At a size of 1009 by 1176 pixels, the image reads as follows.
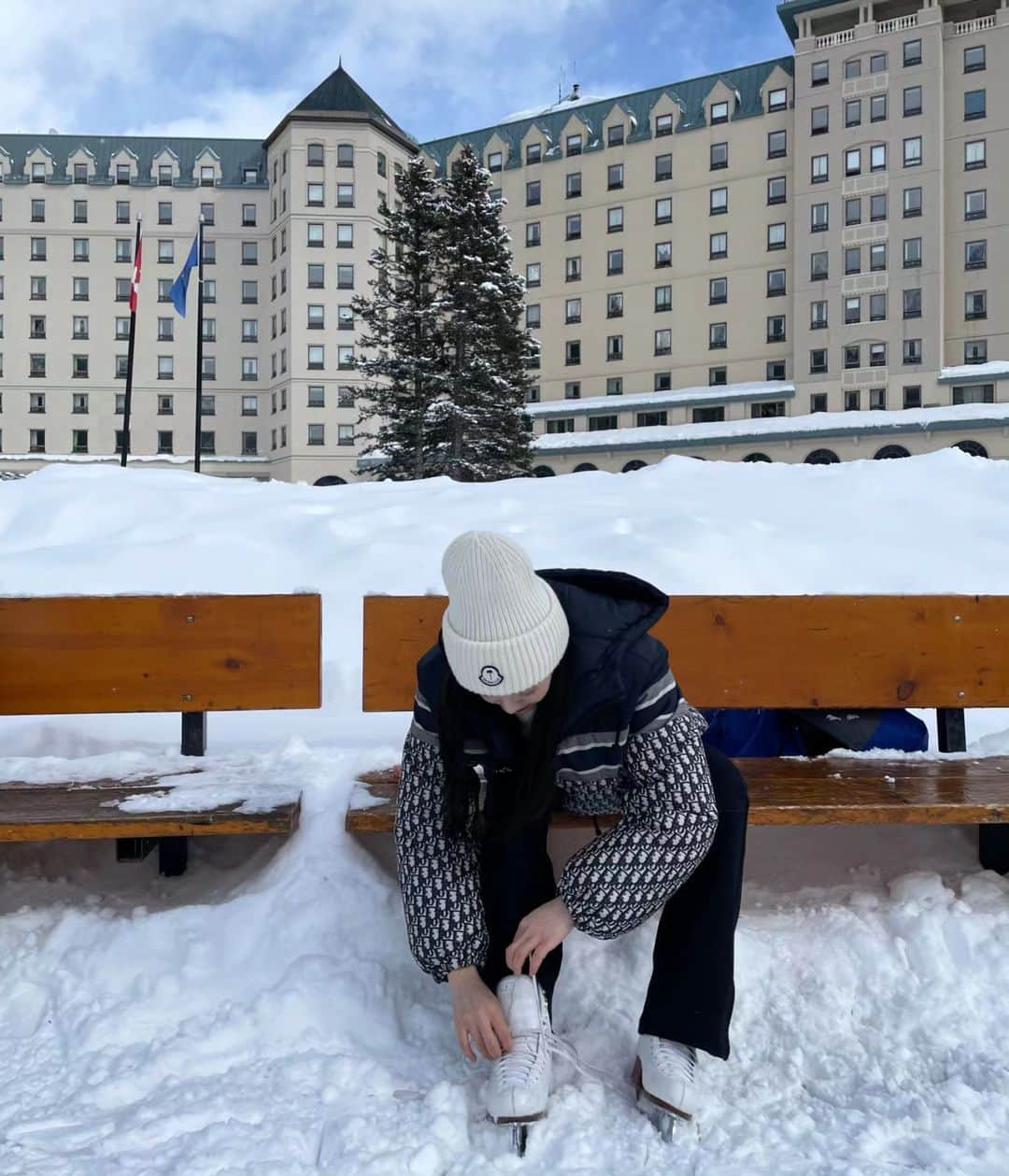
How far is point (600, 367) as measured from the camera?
168 feet

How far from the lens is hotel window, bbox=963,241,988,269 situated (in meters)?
42.7

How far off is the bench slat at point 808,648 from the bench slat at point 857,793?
25 centimetres

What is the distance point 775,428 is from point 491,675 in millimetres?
42311

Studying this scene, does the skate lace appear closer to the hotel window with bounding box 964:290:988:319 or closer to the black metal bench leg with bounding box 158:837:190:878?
the black metal bench leg with bounding box 158:837:190:878

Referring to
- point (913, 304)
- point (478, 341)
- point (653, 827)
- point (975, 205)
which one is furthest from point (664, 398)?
point (653, 827)

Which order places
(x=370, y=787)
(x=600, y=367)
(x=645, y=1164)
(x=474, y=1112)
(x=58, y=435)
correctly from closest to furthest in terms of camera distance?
(x=645, y=1164) → (x=474, y=1112) → (x=370, y=787) → (x=600, y=367) → (x=58, y=435)

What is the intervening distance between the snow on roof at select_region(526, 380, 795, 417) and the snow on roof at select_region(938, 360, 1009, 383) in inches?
252

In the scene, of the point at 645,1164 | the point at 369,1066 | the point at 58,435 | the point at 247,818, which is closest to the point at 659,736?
the point at 645,1164

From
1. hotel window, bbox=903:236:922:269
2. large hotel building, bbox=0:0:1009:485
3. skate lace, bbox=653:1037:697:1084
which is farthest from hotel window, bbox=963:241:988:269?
skate lace, bbox=653:1037:697:1084

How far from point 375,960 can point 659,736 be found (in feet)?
3.81

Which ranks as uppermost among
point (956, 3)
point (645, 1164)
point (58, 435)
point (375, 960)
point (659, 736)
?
point (956, 3)

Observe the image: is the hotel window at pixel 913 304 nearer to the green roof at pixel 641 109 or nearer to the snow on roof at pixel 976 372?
the snow on roof at pixel 976 372

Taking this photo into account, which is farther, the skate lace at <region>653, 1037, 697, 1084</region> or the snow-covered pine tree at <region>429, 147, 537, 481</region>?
the snow-covered pine tree at <region>429, 147, 537, 481</region>

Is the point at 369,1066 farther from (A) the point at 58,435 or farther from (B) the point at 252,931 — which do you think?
(A) the point at 58,435
